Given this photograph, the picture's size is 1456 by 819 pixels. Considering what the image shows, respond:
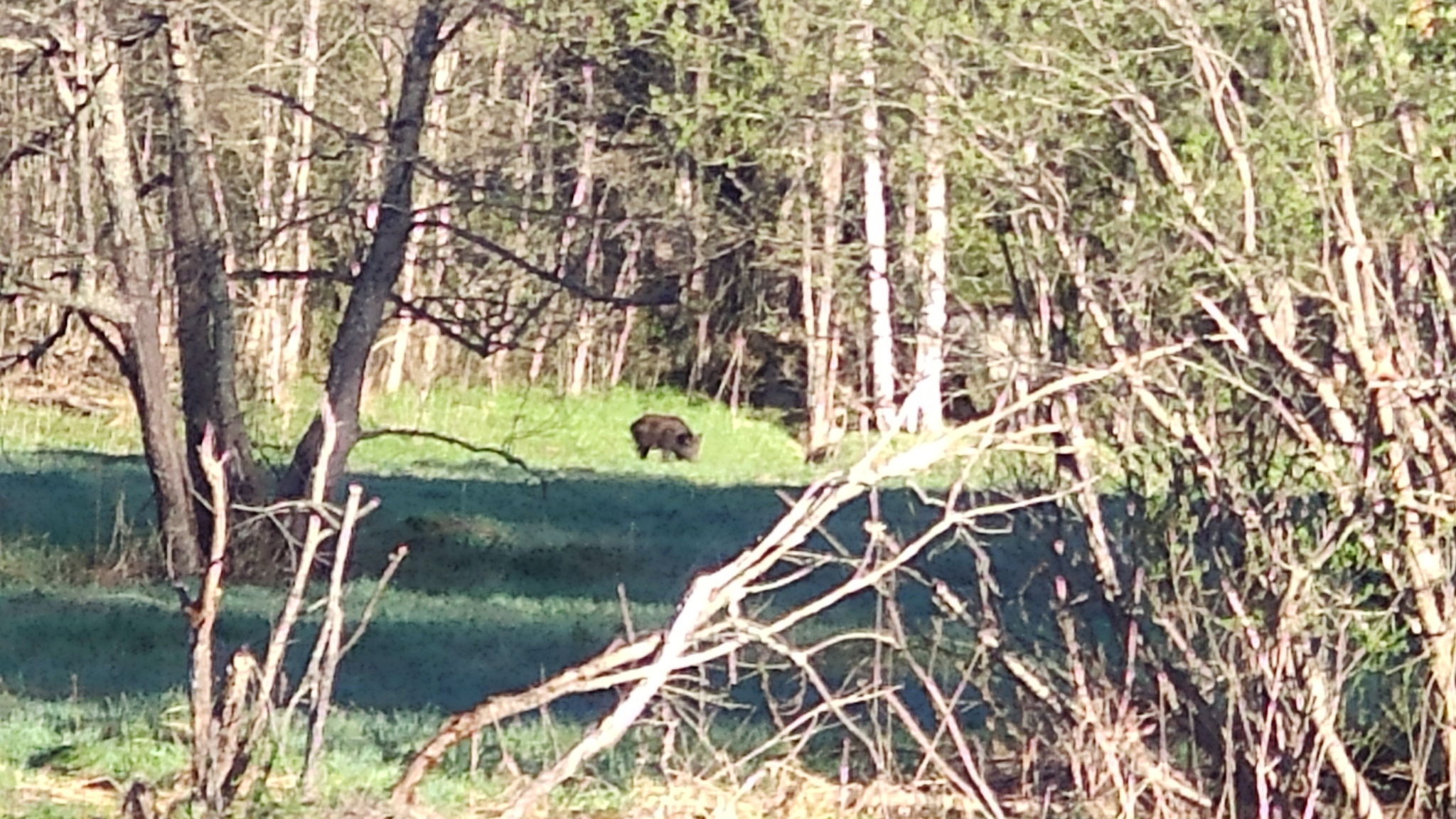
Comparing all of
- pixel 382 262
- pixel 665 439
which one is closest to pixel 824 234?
pixel 382 262

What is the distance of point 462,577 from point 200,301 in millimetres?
2295

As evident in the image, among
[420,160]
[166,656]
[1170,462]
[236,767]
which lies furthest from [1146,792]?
[420,160]

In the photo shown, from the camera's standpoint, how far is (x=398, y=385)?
94.9 ft

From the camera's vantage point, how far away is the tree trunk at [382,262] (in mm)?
13562

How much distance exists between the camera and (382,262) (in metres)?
13.7

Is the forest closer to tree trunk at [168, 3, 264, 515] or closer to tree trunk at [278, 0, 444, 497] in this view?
tree trunk at [278, 0, 444, 497]

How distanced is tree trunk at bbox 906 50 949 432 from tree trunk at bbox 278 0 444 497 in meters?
6.45

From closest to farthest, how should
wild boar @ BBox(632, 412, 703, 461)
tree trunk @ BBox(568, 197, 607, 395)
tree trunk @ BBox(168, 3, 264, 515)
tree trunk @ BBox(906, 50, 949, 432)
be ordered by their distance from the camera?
tree trunk @ BBox(906, 50, 949, 432) → tree trunk @ BBox(168, 3, 264, 515) → tree trunk @ BBox(568, 197, 607, 395) → wild boar @ BBox(632, 412, 703, 461)

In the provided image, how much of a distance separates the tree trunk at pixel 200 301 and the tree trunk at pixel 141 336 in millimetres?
165

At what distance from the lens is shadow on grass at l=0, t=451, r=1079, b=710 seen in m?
10.4

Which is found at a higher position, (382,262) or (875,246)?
(382,262)

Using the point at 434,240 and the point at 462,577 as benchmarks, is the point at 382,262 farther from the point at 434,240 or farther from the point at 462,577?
the point at 434,240

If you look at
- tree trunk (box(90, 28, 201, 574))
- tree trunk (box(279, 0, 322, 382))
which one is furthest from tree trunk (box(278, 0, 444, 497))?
tree trunk (box(90, 28, 201, 574))

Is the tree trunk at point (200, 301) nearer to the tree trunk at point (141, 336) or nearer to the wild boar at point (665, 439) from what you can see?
the tree trunk at point (141, 336)
